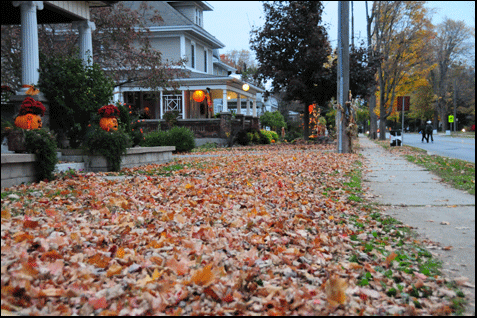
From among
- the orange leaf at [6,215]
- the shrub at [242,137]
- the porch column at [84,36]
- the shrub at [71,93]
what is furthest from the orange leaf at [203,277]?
the shrub at [242,137]

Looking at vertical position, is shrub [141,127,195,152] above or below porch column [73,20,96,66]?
below

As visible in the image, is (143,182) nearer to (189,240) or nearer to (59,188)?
(59,188)

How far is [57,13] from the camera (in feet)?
31.1

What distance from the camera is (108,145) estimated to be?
818cm

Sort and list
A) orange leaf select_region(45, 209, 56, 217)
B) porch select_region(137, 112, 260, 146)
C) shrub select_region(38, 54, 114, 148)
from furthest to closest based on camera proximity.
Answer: porch select_region(137, 112, 260, 146) < shrub select_region(38, 54, 114, 148) < orange leaf select_region(45, 209, 56, 217)

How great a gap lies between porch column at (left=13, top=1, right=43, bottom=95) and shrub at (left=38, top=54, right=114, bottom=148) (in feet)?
0.81

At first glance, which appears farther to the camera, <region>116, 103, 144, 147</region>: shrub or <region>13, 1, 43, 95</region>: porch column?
<region>116, 103, 144, 147</region>: shrub

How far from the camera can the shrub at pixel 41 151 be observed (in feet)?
19.8

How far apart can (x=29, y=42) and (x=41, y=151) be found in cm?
329

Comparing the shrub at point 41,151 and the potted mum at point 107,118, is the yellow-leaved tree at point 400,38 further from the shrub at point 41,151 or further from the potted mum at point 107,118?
the shrub at point 41,151

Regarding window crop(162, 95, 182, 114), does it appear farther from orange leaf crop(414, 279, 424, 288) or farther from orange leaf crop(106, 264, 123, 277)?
orange leaf crop(414, 279, 424, 288)

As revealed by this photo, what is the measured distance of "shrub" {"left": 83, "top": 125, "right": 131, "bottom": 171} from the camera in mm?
8141

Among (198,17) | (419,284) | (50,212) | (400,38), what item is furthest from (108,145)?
(400,38)

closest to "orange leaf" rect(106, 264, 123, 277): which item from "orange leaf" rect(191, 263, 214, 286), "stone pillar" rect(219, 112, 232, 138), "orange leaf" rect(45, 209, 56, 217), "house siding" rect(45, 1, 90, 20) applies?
"orange leaf" rect(191, 263, 214, 286)
